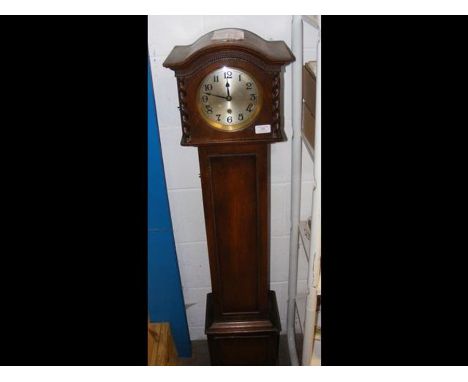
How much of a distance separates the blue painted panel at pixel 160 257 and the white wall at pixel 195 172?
0.08 metres

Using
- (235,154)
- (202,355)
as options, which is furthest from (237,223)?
(202,355)

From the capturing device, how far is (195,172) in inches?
70.4

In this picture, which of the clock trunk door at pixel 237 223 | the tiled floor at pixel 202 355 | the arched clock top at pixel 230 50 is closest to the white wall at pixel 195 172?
the tiled floor at pixel 202 355

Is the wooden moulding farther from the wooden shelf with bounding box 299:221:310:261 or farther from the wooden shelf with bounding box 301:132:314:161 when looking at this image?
the wooden shelf with bounding box 301:132:314:161

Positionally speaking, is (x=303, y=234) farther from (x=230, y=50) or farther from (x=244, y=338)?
(x=230, y=50)

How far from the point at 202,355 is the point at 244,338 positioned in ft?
1.57

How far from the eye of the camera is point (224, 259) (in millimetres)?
1661

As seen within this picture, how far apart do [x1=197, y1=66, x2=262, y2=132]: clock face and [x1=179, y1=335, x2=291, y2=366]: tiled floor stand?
1.36 metres

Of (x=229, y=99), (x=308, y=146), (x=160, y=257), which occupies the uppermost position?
(x=229, y=99)

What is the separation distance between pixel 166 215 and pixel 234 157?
0.51 m

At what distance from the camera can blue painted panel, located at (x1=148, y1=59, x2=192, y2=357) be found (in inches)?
64.9

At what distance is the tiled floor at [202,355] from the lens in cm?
213

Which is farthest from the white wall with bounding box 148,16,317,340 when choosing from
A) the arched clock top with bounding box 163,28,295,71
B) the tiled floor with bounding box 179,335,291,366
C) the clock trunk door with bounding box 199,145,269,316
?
the clock trunk door with bounding box 199,145,269,316

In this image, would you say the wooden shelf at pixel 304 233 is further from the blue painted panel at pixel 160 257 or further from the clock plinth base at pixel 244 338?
the blue painted panel at pixel 160 257
